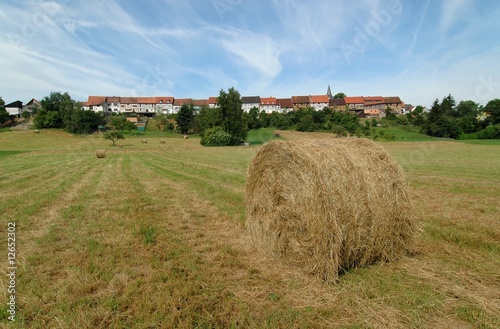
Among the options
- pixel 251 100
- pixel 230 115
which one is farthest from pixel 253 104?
pixel 230 115

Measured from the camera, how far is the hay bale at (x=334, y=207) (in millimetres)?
4152

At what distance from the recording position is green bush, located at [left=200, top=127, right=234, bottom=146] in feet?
166

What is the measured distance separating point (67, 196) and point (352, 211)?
33.4 ft

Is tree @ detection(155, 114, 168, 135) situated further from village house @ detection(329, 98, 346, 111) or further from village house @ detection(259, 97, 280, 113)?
village house @ detection(329, 98, 346, 111)

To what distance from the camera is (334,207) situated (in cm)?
408

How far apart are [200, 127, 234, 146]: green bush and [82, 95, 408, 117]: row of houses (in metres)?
68.3

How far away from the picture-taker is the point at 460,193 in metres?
9.92

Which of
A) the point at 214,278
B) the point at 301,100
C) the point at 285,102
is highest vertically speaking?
the point at 301,100

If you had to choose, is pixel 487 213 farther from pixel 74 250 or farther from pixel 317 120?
pixel 317 120

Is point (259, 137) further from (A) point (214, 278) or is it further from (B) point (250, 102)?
(B) point (250, 102)

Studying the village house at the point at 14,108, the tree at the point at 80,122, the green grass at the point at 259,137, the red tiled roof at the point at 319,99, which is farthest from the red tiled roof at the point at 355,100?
the village house at the point at 14,108

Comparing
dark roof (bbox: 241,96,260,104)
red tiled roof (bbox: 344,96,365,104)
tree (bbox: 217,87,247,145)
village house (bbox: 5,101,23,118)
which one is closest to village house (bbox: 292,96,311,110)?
dark roof (bbox: 241,96,260,104)

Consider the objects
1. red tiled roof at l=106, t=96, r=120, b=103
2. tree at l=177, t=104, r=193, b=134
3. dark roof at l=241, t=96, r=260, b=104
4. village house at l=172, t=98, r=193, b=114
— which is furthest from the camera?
dark roof at l=241, t=96, r=260, b=104

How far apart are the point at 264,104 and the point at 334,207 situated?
132701 mm
